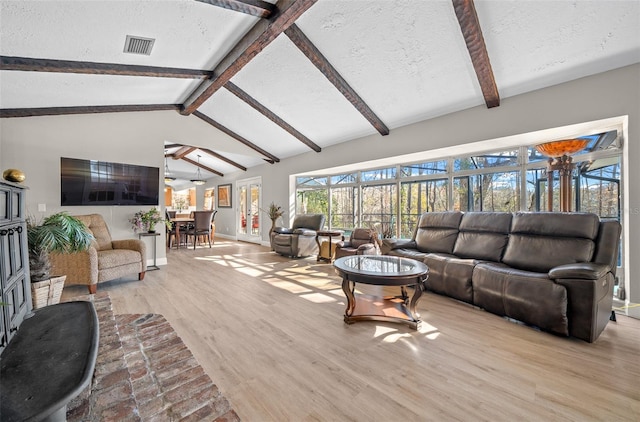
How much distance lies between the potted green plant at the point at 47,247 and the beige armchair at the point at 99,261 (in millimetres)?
710

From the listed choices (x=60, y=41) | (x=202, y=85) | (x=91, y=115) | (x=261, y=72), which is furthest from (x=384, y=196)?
(x=91, y=115)

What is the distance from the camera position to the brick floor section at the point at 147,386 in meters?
1.24

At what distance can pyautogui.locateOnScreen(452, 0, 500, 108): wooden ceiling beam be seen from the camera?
7.74 feet

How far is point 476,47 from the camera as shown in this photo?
267 cm

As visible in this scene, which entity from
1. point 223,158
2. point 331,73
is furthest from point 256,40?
point 223,158

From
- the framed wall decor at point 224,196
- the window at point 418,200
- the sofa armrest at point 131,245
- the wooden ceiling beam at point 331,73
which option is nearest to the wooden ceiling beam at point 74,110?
the sofa armrest at point 131,245

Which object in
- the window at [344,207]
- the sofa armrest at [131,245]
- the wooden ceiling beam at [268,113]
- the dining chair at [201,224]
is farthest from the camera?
the dining chair at [201,224]

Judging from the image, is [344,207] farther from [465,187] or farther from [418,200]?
[465,187]

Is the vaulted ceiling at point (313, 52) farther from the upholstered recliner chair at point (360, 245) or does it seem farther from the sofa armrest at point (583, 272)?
the sofa armrest at point (583, 272)

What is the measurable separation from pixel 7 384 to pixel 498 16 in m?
4.09

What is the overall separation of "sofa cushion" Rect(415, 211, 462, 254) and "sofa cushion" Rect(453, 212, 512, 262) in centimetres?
10

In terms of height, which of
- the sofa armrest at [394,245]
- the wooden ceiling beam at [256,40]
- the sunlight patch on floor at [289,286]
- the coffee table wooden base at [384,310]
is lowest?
the sunlight patch on floor at [289,286]

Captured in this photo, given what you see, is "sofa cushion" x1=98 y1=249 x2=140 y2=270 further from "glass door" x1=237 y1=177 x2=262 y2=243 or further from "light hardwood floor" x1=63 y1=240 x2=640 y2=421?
"glass door" x1=237 y1=177 x2=262 y2=243

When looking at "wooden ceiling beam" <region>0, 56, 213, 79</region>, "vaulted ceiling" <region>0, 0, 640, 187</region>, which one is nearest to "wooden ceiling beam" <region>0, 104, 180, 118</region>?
"vaulted ceiling" <region>0, 0, 640, 187</region>
